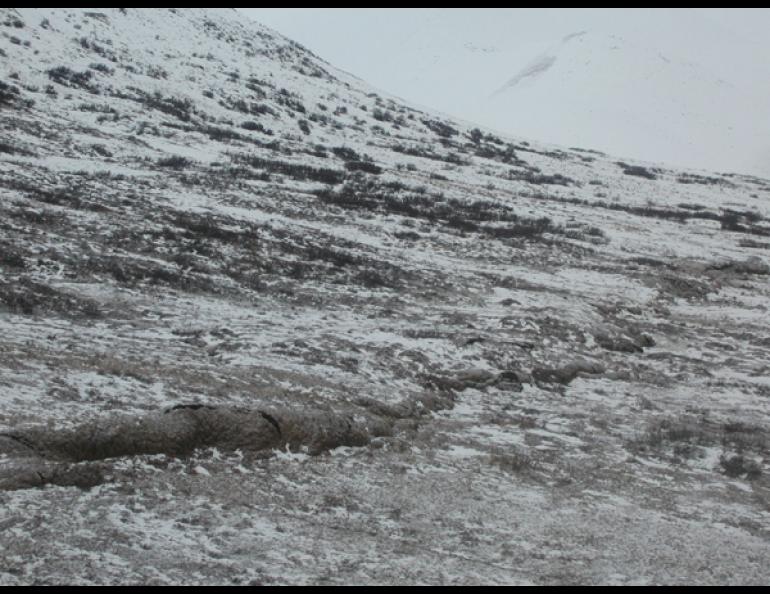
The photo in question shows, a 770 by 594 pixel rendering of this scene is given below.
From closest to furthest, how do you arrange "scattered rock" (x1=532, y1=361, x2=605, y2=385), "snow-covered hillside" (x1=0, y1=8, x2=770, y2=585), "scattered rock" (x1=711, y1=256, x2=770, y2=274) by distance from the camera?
"snow-covered hillside" (x1=0, y1=8, x2=770, y2=585) → "scattered rock" (x1=532, y1=361, x2=605, y2=385) → "scattered rock" (x1=711, y1=256, x2=770, y2=274)

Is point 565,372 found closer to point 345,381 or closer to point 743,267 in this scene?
point 345,381

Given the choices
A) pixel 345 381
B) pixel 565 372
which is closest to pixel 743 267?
pixel 565 372

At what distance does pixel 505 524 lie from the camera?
8.24 meters

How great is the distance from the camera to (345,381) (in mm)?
11867

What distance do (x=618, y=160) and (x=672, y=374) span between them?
2258 inches

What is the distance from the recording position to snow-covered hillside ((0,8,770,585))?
24.0 ft

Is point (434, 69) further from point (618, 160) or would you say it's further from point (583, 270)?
point (583, 270)

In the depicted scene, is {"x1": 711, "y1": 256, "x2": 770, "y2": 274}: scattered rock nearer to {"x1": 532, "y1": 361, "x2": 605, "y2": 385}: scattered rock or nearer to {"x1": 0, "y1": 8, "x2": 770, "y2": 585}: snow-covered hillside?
{"x1": 0, "y1": 8, "x2": 770, "y2": 585}: snow-covered hillside

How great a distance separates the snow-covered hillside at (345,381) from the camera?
24.0 feet

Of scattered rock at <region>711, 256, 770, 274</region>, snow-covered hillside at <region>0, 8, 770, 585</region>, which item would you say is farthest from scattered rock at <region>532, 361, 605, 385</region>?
scattered rock at <region>711, 256, 770, 274</region>

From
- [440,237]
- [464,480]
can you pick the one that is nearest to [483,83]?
[440,237]

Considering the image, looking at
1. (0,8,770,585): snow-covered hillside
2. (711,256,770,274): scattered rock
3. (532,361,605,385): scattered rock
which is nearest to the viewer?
(0,8,770,585): snow-covered hillside

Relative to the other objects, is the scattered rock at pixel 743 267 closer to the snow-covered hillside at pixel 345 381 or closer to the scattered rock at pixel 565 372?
the snow-covered hillside at pixel 345 381

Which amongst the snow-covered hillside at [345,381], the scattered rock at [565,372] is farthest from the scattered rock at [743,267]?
the scattered rock at [565,372]
